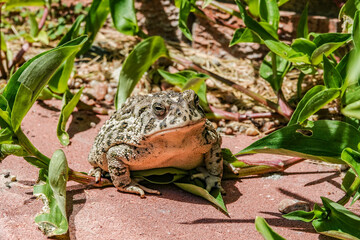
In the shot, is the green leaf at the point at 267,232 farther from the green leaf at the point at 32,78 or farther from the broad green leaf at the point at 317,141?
the green leaf at the point at 32,78

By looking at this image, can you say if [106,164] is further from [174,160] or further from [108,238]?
[108,238]

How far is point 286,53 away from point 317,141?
2.58 feet

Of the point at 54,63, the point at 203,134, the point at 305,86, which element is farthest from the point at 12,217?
the point at 305,86

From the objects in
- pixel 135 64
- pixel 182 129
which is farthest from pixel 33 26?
pixel 182 129

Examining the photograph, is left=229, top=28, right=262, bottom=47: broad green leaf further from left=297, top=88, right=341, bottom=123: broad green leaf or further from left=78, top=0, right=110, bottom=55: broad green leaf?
left=78, top=0, right=110, bottom=55: broad green leaf

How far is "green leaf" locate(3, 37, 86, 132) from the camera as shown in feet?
7.38

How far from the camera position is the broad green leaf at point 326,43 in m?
2.49

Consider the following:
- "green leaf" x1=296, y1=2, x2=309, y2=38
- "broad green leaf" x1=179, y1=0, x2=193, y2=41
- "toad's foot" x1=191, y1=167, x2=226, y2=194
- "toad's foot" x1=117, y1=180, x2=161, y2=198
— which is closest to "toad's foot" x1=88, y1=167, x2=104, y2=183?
"toad's foot" x1=117, y1=180, x2=161, y2=198

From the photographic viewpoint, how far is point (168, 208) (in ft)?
8.14

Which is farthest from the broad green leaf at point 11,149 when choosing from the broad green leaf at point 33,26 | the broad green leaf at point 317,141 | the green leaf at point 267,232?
the broad green leaf at point 33,26

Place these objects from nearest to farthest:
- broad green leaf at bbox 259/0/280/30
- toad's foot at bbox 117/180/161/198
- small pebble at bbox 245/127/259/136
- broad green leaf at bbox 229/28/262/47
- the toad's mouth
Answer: the toad's mouth
toad's foot at bbox 117/180/161/198
broad green leaf at bbox 229/28/262/47
broad green leaf at bbox 259/0/280/30
small pebble at bbox 245/127/259/136

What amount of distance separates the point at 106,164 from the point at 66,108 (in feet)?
1.76

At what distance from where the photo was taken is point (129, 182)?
266cm

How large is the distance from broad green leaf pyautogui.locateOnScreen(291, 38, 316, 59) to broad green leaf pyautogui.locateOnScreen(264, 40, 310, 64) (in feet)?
0.10
